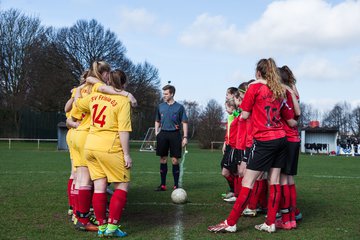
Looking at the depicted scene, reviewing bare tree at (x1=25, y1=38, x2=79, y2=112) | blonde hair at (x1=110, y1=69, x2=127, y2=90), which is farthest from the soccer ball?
bare tree at (x1=25, y1=38, x2=79, y2=112)

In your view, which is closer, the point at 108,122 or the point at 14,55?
the point at 108,122

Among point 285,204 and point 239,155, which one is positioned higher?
point 239,155

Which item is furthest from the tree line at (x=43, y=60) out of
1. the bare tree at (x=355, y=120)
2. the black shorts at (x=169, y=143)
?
the bare tree at (x=355, y=120)

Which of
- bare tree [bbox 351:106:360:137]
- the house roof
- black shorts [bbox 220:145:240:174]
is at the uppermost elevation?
bare tree [bbox 351:106:360:137]

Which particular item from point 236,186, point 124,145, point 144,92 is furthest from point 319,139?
point 124,145

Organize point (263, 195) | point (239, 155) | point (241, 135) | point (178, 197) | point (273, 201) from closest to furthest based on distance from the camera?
1. point (273, 201)
2. point (263, 195)
3. point (241, 135)
4. point (178, 197)
5. point (239, 155)

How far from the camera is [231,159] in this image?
7.86 metres

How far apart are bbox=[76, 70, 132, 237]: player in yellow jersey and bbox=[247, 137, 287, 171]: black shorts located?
5.25 feet

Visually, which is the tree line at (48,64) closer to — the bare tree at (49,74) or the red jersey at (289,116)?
the bare tree at (49,74)

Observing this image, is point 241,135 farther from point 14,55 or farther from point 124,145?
point 14,55

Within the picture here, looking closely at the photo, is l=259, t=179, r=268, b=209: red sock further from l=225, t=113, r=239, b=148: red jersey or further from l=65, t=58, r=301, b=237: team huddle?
l=225, t=113, r=239, b=148: red jersey

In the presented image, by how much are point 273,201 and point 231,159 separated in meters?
2.35

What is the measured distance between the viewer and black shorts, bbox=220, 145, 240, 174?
7747 mm

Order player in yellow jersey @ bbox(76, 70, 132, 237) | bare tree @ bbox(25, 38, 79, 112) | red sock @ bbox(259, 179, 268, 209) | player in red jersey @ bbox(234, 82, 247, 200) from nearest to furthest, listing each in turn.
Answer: player in yellow jersey @ bbox(76, 70, 132, 237) < red sock @ bbox(259, 179, 268, 209) < player in red jersey @ bbox(234, 82, 247, 200) < bare tree @ bbox(25, 38, 79, 112)
